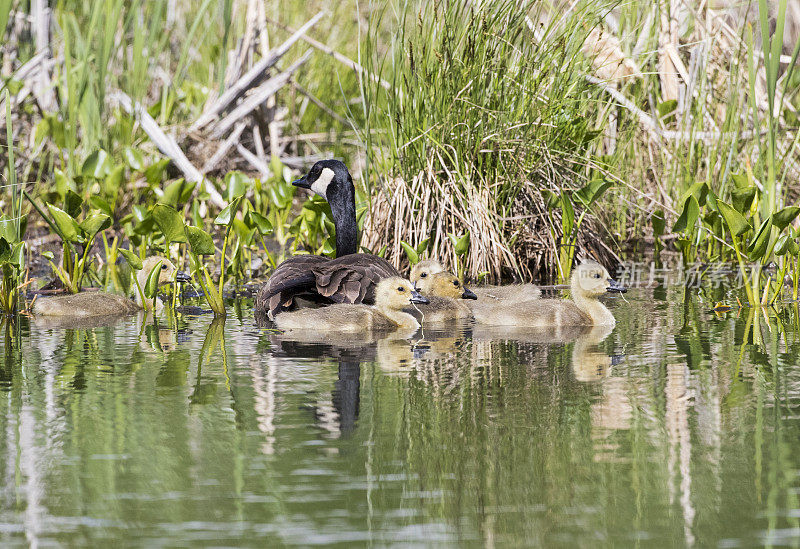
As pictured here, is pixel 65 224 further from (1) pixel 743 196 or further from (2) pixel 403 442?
(1) pixel 743 196

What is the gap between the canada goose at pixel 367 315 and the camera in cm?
655

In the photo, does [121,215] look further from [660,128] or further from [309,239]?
[660,128]

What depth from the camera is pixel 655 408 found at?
14.7 feet

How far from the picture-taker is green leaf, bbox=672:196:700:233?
798cm

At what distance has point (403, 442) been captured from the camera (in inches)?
157

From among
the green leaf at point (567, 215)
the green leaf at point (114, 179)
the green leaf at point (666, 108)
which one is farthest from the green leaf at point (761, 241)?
the green leaf at point (114, 179)


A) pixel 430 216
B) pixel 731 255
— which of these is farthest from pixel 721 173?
pixel 430 216

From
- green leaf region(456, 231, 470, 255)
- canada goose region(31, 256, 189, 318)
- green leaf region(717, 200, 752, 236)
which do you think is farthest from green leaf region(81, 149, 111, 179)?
green leaf region(717, 200, 752, 236)

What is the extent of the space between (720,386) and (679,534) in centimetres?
189

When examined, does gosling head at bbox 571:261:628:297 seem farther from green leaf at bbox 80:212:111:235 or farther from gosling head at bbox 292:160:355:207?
green leaf at bbox 80:212:111:235

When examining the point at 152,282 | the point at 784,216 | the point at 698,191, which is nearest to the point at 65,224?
the point at 152,282

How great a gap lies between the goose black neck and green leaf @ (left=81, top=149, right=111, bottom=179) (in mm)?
2597

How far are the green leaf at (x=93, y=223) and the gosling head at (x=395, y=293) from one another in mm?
2067

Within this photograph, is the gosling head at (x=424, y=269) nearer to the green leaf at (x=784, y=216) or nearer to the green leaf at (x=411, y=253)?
the green leaf at (x=411, y=253)
